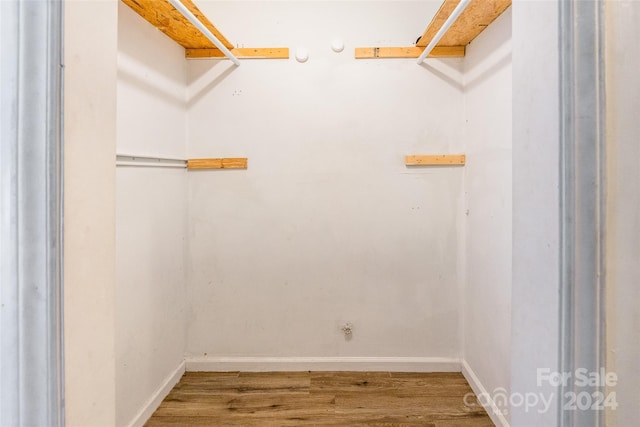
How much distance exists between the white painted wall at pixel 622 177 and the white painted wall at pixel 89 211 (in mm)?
978

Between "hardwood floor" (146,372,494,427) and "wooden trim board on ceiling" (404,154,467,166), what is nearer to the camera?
"hardwood floor" (146,372,494,427)

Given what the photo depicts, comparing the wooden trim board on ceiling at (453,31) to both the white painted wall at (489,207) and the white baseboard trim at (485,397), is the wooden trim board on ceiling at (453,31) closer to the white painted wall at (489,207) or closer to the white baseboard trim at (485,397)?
the white painted wall at (489,207)

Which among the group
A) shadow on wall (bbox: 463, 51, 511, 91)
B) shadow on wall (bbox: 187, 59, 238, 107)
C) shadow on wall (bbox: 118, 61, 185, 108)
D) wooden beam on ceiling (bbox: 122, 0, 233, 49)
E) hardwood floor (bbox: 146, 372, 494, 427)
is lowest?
hardwood floor (bbox: 146, 372, 494, 427)

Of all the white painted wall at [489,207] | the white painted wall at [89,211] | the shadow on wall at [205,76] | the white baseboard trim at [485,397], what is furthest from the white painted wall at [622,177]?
the shadow on wall at [205,76]

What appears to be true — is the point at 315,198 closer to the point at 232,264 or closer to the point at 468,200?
the point at 232,264

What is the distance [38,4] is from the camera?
0.68 metres

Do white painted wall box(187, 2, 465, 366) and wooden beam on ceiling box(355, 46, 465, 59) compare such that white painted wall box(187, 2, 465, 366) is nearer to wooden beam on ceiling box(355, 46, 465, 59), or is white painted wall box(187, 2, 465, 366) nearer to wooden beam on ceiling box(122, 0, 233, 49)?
wooden beam on ceiling box(355, 46, 465, 59)

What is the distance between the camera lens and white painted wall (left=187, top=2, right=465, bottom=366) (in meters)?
2.69

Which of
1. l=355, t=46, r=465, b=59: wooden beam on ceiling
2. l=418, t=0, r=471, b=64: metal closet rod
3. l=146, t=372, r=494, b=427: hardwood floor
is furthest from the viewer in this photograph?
l=355, t=46, r=465, b=59: wooden beam on ceiling

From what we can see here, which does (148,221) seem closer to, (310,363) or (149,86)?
(149,86)

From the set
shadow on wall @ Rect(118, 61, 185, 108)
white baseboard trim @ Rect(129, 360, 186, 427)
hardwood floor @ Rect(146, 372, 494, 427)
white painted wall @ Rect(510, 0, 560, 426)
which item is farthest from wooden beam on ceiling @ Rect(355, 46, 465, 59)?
white baseboard trim @ Rect(129, 360, 186, 427)

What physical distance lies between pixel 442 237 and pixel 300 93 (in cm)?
143

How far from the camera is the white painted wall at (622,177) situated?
666 mm

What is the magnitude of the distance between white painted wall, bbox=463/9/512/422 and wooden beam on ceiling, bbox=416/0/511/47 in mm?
52
